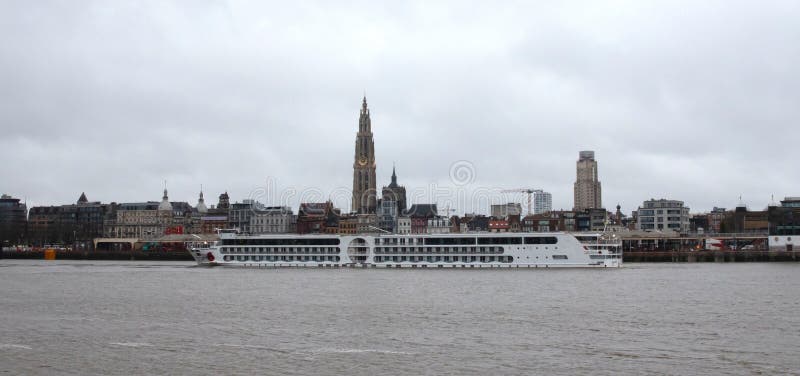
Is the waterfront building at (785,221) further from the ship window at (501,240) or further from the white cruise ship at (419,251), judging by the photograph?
the ship window at (501,240)

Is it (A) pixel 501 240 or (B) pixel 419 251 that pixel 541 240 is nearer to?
(A) pixel 501 240

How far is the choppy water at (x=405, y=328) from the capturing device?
4178 cm

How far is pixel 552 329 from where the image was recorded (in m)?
53.3

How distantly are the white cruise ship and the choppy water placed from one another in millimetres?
25659

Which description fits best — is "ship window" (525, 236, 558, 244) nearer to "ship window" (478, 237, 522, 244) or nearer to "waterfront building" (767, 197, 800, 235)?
"ship window" (478, 237, 522, 244)

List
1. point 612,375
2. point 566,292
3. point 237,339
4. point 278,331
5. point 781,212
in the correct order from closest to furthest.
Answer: point 612,375, point 237,339, point 278,331, point 566,292, point 781,212

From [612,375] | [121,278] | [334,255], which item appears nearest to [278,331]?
[612,375]

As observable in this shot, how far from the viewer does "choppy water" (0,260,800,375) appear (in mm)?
41781

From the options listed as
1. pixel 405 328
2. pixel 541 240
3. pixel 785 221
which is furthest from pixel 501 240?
pixel 785 221

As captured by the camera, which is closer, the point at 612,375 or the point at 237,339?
the point at 612,375

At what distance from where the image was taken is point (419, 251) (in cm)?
12688

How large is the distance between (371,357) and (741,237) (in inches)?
6309

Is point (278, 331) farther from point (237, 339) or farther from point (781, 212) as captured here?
point (781, 212)

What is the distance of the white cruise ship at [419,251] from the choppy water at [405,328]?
2566 centimetres
